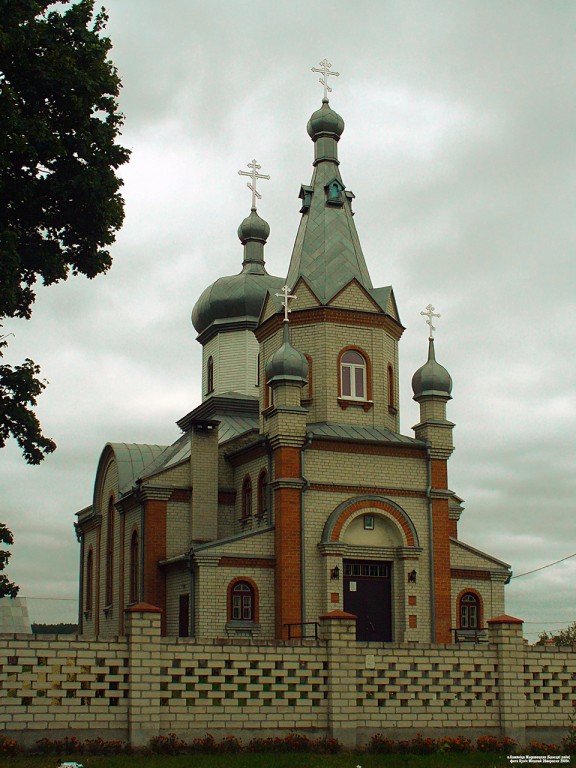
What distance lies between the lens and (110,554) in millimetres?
27953

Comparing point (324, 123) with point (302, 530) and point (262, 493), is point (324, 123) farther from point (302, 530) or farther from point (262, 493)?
point (302, 530)

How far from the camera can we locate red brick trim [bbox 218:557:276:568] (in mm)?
21031

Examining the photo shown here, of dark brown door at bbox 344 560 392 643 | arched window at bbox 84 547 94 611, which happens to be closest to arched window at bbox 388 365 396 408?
dark brown door at bbox 344 560 392 643

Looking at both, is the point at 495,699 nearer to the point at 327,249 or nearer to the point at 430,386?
the point at 430,386

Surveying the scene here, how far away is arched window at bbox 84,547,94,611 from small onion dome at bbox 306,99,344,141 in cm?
1358

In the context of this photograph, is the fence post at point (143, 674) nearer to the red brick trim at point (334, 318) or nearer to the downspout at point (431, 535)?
the downspout at point (431, 535)

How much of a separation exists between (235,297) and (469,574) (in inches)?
435

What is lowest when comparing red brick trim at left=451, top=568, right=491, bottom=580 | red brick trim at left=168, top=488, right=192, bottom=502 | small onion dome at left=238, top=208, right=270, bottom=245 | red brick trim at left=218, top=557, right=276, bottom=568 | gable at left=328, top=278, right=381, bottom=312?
red brick trim at left=451, top=568, right=491, bottom=580

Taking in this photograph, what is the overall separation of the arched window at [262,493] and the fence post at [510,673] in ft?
26.7

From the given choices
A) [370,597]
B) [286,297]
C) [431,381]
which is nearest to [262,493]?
[370,597]

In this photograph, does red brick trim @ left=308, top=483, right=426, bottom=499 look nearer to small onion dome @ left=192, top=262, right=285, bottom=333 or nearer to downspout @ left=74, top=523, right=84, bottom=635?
small onion dome @ left=192, top=262, right=285, bottom=333

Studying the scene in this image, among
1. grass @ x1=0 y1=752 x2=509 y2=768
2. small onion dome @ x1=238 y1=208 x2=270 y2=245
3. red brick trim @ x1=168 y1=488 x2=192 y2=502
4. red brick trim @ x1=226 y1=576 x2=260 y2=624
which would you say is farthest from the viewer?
small onion dome @ x1=238 y1=208 x2=270 y2=245

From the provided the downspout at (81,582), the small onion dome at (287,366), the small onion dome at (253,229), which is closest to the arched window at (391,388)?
the small onion dome at (287,366)

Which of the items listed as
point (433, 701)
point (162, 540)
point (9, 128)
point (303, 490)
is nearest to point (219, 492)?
point (162, 540)
